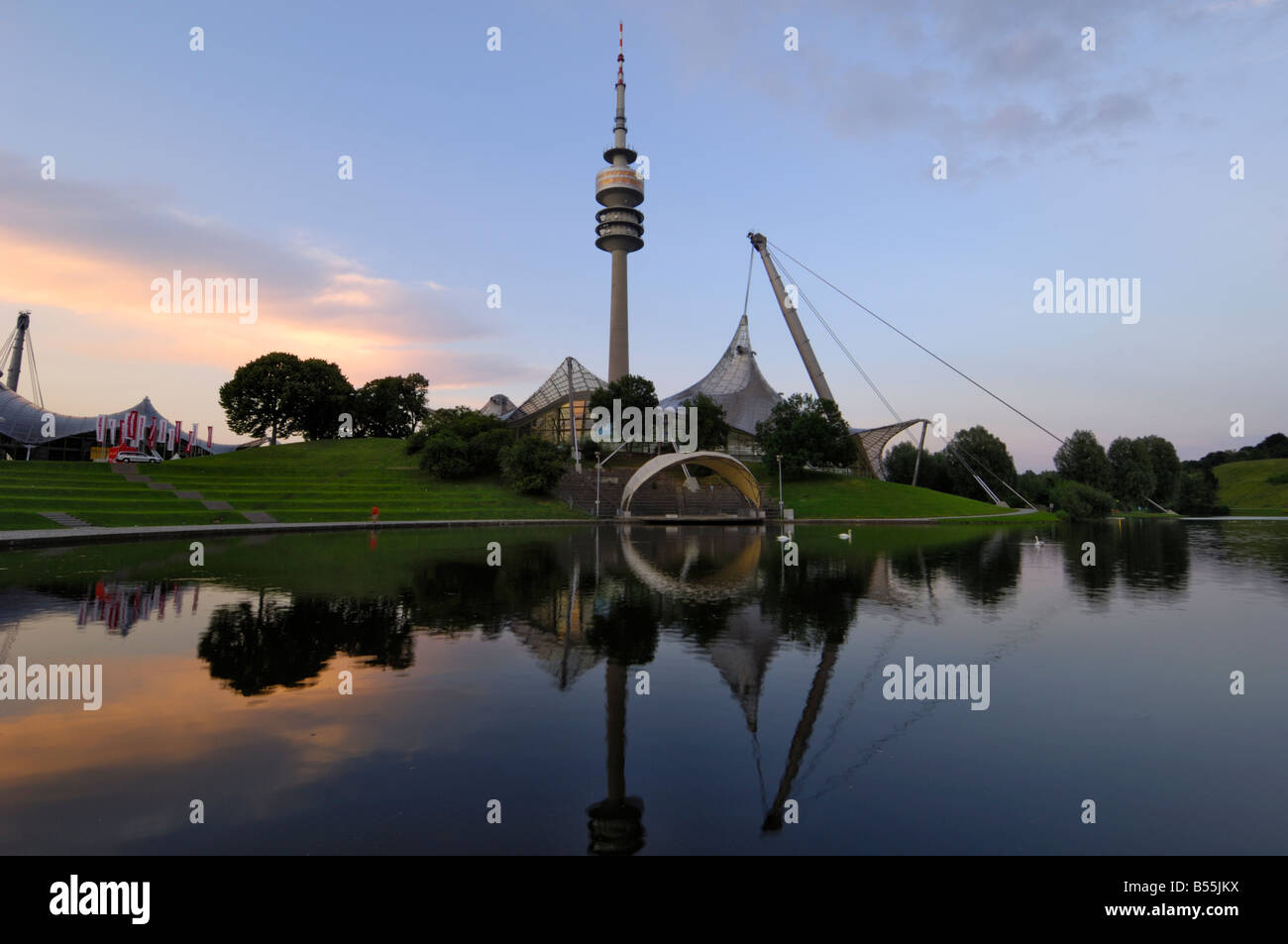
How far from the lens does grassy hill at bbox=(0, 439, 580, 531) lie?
35.7 meters

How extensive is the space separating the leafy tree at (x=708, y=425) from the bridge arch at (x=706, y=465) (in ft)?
54.7

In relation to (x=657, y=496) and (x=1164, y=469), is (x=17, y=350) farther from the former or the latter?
(x=1164, y=469)

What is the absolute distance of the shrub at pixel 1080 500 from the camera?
6525 centimetres

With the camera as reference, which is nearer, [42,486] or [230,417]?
[42,486]

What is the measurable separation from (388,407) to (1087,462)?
86380mm

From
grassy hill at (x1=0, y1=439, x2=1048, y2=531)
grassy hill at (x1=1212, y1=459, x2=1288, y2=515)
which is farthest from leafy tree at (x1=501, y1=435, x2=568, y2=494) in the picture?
grassy hill at (x1=1212, y1=459, x2=1288, y2=515)

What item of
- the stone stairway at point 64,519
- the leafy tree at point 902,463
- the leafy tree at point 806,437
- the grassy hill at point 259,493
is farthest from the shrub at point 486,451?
the leafy tree at point 902,463

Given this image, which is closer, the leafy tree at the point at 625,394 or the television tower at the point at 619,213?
the leafy tree at the point at 625,394

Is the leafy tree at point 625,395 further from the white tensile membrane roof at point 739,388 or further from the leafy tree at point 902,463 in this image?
the leafy tree at point 902,463

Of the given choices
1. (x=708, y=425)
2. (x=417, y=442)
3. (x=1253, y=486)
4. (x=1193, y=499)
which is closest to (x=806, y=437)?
(x=708, y=425)

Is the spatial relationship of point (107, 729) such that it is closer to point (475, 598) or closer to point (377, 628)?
point (377, 628)
